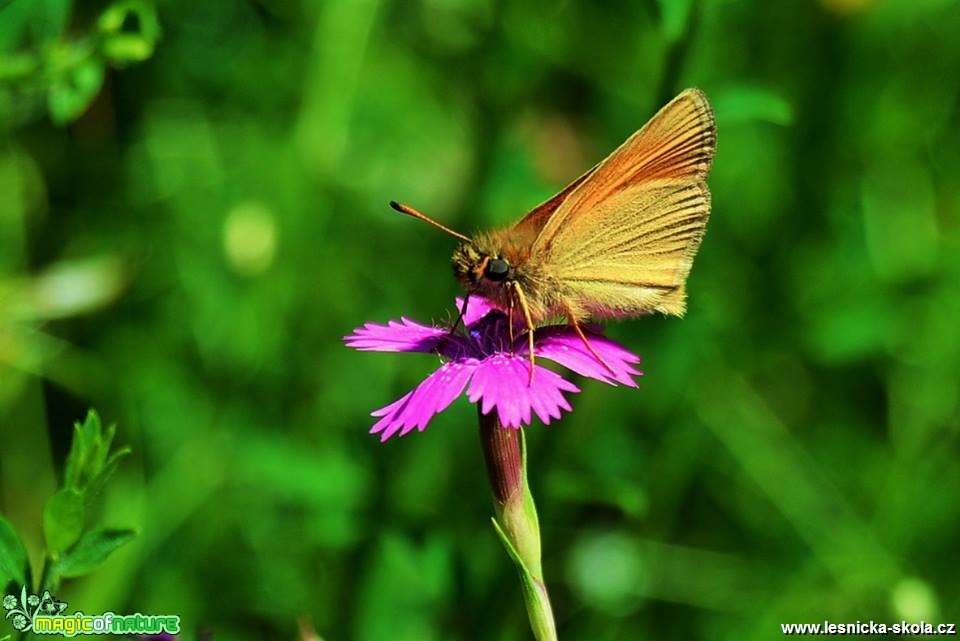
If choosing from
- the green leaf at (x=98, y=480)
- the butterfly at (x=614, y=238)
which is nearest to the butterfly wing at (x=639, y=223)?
the butterfly at (x=614, y=238)

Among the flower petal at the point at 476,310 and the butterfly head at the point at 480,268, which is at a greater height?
the butterfly head at the point at 480,268

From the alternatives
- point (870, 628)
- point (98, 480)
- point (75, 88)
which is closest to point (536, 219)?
point (98, 480)

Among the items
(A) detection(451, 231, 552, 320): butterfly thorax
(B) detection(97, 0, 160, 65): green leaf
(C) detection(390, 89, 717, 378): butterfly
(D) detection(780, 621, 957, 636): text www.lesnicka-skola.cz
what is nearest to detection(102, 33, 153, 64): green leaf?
(B) detection(97, 0, 160, 65): green leaf

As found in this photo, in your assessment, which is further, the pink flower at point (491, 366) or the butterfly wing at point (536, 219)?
the butterfly wing at point (536, 219)

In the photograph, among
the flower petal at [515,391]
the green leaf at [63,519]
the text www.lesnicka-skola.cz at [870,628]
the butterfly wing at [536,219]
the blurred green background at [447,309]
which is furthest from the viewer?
the blurred green background at [447,309]

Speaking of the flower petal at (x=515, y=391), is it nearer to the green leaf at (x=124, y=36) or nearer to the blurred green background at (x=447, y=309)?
the blurred green background at (x=447, y=309)

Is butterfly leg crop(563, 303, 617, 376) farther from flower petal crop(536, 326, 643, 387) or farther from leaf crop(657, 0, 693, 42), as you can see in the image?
leaf crop(657, 0, 693, 42)

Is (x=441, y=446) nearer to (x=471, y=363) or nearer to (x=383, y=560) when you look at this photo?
(x=383, y=560)

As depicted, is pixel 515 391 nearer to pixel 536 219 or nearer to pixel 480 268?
pixel 480 268

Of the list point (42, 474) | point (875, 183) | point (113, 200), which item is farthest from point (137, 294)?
point (875, 183)
